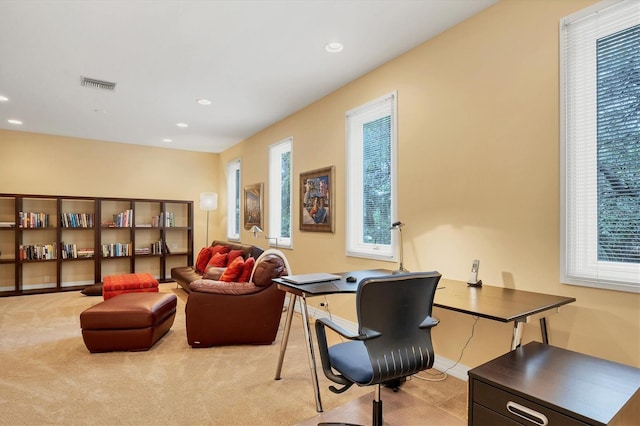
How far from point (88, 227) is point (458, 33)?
254 inches

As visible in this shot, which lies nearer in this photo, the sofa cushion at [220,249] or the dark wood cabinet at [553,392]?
the dark wood cabinet at [553,392]

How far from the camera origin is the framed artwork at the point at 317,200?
4.09 m

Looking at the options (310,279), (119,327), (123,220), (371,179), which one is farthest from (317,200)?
(123,220)

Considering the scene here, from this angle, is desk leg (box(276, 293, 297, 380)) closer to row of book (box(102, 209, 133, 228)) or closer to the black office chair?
the black office chair

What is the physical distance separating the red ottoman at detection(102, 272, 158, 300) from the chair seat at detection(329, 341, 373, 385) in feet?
12.2

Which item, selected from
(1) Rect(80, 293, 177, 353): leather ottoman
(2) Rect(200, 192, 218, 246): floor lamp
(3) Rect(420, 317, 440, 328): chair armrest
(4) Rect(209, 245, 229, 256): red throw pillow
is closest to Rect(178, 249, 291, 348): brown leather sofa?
(1) Rect(80, 293, 177, 353): leather ottoman

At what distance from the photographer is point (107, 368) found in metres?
2.86

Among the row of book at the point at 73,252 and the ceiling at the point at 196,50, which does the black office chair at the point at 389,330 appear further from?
the row of book at the point at 73,252

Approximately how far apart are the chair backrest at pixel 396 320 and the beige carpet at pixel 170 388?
75 cm

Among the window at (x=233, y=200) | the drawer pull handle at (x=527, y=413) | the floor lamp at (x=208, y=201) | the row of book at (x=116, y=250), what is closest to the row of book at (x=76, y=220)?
the row of book at (x=116, y=250)

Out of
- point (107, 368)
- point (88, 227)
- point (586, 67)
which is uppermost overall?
point (586, 67)

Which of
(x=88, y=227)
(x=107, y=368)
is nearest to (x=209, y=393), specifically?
(x=107, y=368)

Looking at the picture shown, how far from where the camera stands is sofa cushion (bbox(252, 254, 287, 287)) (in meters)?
3.28

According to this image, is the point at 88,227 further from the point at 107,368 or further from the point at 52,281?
the point at 107,368
